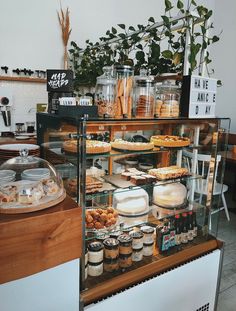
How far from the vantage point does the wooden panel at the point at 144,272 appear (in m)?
1.27

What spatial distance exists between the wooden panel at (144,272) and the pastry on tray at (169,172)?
1.53 ft

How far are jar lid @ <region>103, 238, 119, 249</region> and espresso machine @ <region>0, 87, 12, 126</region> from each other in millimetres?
2217

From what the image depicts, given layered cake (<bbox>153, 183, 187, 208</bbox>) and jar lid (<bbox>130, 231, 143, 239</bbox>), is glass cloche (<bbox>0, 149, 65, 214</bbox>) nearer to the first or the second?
jar lid (<bbox>130, 231, 143, 239</bbox>)

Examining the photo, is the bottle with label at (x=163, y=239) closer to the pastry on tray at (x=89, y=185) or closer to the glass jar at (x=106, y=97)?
the pastry on tray at (x=89, y=185)

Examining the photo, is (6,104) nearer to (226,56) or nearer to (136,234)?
(136,234)

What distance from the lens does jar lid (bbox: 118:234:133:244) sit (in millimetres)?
1488

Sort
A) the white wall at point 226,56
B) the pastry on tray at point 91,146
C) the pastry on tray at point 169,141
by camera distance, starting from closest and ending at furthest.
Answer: the pastry on tray at point 91,146, the pastry on tray at point 169,141, the white wall at point 226,56

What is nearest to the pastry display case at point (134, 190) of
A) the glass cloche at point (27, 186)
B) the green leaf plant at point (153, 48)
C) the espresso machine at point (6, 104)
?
the glass cloche at point (27, 186)

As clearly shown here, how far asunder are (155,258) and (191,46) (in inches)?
50.5

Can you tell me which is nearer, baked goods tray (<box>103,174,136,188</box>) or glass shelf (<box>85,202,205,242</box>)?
glass shelf (<box>85,202,205,242</box>)

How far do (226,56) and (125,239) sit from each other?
177 inches

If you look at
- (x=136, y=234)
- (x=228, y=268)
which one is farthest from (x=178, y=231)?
(x=228, y=268)

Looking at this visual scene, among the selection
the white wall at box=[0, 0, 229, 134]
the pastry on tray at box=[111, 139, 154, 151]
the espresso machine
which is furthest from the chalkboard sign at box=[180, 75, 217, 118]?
the white wall at box=[0, 0, 229, 134]

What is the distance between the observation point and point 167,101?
1.50 m
